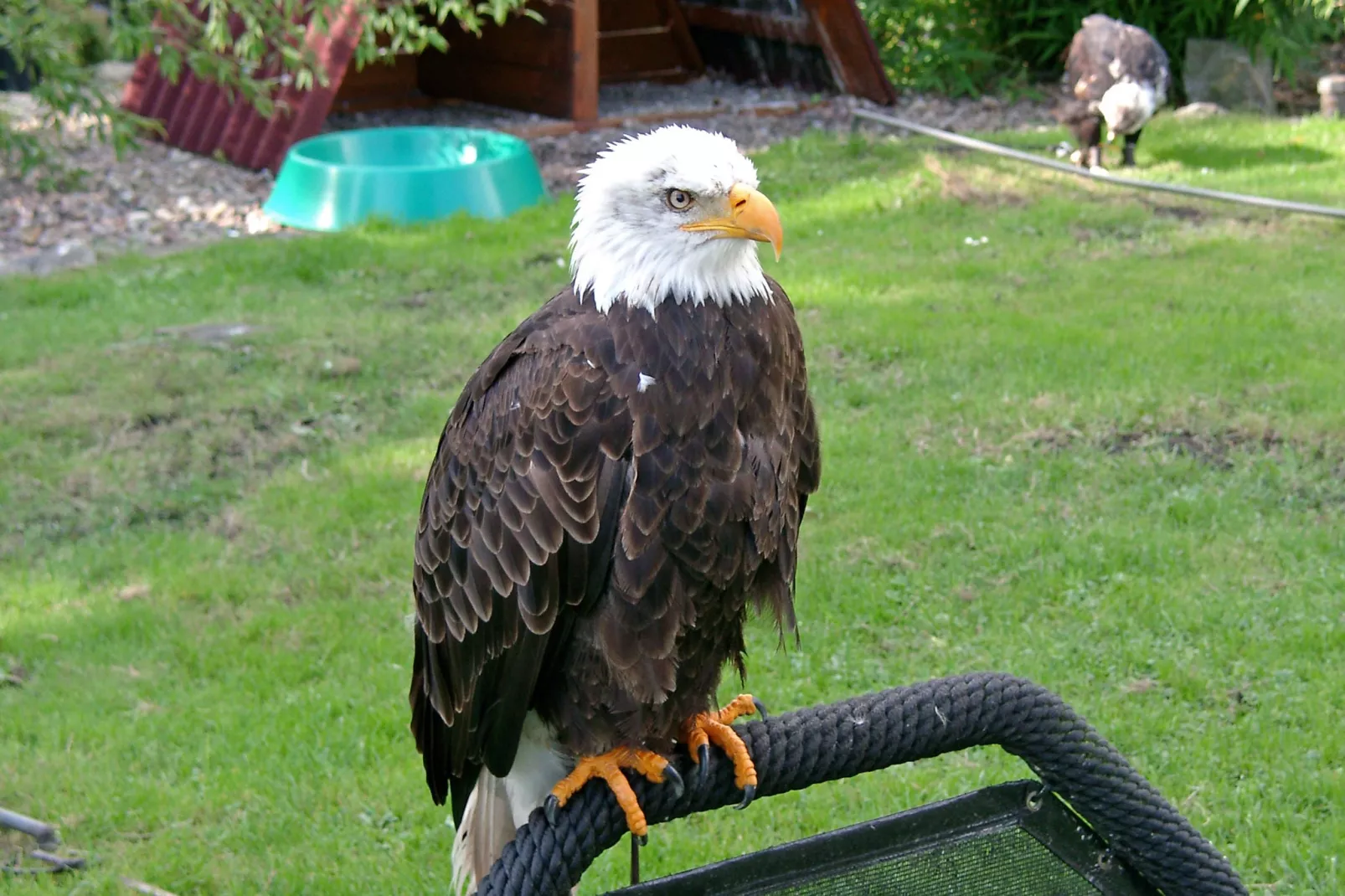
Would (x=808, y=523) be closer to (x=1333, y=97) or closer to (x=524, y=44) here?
(x=524, y=44)

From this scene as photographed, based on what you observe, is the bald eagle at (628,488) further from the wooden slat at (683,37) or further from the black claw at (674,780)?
the wooden slat at (683,37)

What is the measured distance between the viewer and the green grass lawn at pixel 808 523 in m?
3.53

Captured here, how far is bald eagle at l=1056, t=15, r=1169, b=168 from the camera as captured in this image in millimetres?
8906

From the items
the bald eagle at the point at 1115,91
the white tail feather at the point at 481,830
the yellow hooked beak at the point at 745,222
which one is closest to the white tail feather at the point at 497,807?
the white tail feather at the point at 481,830

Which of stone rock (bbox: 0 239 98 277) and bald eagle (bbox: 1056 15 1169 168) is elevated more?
bald eagle (bbox: 1056 15 1169 168)

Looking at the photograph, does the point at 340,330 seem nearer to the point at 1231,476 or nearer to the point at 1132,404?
the point at 1132,404

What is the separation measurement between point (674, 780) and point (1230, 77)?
10.0m

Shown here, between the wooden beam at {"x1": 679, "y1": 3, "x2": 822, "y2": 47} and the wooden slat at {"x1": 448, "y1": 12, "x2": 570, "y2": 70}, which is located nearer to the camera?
the wooden slat at {"x1": 448, "y1": 12, "x2": 570, "y2": 70}

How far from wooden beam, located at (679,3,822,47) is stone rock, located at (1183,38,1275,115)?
9.52ft

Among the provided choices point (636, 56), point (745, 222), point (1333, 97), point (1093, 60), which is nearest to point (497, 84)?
point (636, 56)

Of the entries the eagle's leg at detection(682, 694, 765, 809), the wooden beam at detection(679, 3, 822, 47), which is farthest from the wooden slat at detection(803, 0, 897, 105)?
the eagle's leg at detection(682, 694, 765, 809)

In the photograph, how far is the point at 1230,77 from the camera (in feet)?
35.3

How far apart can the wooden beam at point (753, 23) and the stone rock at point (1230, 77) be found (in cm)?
290

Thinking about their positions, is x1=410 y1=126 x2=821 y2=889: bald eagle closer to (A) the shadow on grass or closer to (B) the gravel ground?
(B) the gravel ground
